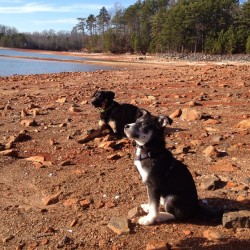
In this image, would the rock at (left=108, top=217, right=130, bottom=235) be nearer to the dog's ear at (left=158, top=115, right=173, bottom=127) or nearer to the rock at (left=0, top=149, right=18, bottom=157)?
the dog's ear at (left=158, top=115, right=173, bottom=127)

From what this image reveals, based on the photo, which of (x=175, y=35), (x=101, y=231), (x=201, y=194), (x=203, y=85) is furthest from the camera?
(x=175, y=35)

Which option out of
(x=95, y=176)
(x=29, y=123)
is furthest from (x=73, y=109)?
(x=95, y=176)

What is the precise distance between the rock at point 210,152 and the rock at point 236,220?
2.77 m

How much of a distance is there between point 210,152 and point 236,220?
9.35 ft

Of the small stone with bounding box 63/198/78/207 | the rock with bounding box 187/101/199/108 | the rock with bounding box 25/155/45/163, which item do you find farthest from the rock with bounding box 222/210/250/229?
the rock with bounding box 187/101/199/108

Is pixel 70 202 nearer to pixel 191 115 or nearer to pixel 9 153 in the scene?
pixel 9 153

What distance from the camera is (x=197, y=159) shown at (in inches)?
292

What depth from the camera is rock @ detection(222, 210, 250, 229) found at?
15.6 feet

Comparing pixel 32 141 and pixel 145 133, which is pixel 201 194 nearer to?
pixel 145 133

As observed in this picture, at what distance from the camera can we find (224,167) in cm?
685

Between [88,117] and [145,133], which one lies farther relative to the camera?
[88,117]

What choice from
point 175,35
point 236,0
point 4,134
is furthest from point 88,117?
point 236,0

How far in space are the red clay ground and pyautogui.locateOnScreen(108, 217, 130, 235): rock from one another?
8 cm

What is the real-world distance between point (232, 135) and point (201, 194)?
3.23m
